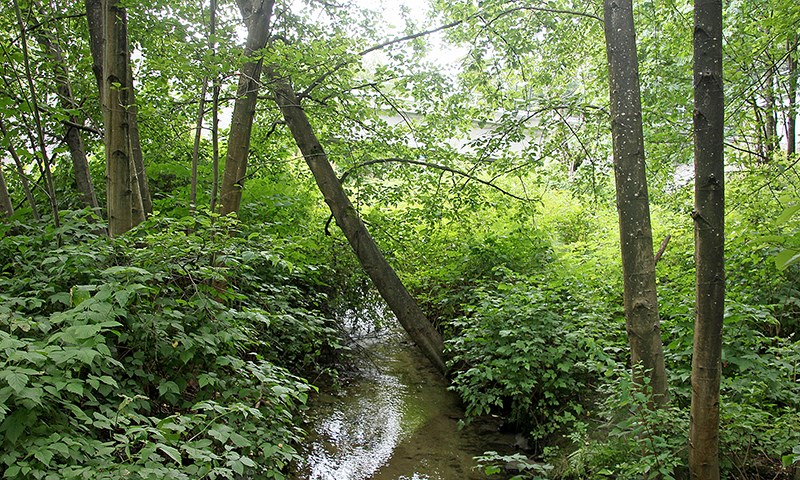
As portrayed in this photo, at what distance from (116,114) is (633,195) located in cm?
391

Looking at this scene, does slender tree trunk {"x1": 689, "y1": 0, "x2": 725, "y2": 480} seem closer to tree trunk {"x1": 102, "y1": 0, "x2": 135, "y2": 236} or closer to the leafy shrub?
the leafy shrub

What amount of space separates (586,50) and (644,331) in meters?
4.45

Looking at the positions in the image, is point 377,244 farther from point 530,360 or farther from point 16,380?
point 16,380

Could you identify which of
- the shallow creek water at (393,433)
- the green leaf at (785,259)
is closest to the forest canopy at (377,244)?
the green leaf at (785,259)

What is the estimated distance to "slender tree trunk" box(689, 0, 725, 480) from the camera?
271 centimetres

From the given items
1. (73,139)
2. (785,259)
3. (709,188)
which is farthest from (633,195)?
(73,139)

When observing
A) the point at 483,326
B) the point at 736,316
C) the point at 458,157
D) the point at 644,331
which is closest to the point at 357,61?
the point at 458,157

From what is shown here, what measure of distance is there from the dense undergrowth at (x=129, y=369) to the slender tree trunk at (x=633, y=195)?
2.43 m

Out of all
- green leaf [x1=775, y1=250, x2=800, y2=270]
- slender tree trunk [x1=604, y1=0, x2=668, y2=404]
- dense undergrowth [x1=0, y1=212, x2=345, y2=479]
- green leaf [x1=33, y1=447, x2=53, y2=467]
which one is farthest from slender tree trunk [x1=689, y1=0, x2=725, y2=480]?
green leaf [x1=33, y1=447, x2=53, y2=467]

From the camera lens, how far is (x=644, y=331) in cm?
385

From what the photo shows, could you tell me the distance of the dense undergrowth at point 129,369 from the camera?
2.40 meters

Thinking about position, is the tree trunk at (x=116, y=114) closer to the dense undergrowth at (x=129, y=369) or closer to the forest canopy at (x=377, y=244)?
the forest canopy at (x=377, y=244)

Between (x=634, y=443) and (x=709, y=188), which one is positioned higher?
(x=709, y=188)

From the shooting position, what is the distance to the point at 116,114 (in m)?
3.98
